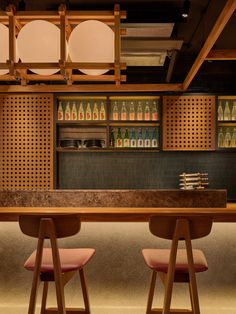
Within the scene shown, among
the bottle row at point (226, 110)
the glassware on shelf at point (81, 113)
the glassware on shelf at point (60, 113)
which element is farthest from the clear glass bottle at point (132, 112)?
the bottle row at point (226, 110)

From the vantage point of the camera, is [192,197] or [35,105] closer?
[192,197]

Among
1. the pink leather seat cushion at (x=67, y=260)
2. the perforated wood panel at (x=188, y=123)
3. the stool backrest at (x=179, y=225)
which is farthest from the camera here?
the perforated wood panel at (x=188, y=123)

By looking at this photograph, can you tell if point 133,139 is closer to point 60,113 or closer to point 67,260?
point 60,113

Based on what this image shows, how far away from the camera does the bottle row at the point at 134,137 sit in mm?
6355

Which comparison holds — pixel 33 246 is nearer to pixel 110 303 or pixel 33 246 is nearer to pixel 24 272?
pixel 24 272

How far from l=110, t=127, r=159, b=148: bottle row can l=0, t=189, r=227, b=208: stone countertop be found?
2039 mm

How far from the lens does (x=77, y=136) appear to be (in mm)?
6598

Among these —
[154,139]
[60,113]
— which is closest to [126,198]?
[154,139]

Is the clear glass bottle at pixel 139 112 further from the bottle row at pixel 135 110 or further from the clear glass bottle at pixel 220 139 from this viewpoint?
the clear glass bottle at pixel 220 139

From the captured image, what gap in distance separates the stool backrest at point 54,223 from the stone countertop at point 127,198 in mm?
1677

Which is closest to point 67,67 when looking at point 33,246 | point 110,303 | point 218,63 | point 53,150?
point 33,246

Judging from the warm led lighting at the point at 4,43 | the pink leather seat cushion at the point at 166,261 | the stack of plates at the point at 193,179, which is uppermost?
the warm led lighting at the point at 4,43

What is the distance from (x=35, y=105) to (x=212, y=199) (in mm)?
3236

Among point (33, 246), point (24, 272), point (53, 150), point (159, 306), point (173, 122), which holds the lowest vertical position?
point (159, 306)
